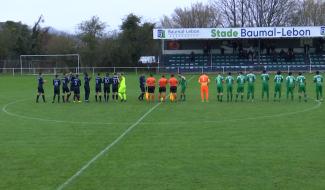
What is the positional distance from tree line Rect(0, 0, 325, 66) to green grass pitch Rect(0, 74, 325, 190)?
43.3 metres

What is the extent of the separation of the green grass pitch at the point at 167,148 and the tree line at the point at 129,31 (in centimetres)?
4334

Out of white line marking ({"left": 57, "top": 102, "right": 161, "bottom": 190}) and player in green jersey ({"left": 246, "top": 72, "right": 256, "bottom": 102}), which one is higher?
player in green jersey ({"left": 246, "top": 72, "right": 256, "bottom": 102})

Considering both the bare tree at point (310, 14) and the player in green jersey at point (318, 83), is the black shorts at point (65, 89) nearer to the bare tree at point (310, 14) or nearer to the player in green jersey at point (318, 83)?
the player in green jersey at point (318, 83)

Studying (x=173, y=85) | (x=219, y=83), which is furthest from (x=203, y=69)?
(x=219, y=83)

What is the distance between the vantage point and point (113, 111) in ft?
77.3

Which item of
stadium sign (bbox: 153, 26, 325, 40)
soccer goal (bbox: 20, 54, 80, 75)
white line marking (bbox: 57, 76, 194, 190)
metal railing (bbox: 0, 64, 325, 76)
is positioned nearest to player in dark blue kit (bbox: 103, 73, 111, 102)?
white line marking (bbox: 57, 76, 194, 190)

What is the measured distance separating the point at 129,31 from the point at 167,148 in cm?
5525

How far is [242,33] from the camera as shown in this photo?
56.2 m

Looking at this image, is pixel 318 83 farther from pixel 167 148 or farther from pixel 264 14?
pixel 264 14

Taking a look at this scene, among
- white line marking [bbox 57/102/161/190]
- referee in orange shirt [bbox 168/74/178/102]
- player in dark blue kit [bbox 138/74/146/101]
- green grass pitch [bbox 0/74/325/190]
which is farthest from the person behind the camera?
player in dark blue kit [bbox 138/74/146/101]

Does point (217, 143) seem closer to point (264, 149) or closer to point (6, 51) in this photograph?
point (264, 149)

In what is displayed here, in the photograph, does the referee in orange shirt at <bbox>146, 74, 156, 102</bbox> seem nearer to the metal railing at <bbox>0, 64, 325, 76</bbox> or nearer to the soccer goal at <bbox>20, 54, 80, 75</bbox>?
the metal railing at <bbox>0, 64, 325, 76</bbox>

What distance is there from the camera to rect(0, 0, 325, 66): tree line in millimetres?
67000

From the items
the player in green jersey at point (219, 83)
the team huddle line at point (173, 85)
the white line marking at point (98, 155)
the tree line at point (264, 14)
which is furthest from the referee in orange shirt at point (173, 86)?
the tree line at point (264, 14)
